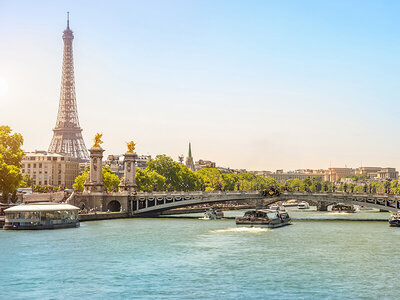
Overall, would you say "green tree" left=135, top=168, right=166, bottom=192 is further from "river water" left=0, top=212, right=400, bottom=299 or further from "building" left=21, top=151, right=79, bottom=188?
"river water" left=0, top=212, right=400, bottom=299

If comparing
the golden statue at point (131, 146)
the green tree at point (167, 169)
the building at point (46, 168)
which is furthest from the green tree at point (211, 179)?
the golden statue at point (131, 146)

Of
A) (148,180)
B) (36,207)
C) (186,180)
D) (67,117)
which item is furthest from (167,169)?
(36,207)

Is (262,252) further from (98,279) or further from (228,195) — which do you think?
(228,195)

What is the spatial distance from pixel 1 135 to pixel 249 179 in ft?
390

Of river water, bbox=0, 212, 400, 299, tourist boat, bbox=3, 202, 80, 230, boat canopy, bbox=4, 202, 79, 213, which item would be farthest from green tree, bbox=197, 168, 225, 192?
river water, bbox=0, 212, 400, 299

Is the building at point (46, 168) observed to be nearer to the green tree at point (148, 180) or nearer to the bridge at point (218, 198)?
the green tree at point (148, 180)

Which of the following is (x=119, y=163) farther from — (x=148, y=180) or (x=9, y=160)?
(x=9, y=160)

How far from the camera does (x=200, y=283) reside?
31.3 meters

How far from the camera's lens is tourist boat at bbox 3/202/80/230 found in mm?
54250

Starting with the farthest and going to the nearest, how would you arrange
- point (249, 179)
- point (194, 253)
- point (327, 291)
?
point (249, 179) → point (194, 253) → point (327, 291)

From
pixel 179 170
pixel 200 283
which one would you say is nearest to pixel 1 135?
pixel 200 283

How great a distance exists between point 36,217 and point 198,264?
22.5 m

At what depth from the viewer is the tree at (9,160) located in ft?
198

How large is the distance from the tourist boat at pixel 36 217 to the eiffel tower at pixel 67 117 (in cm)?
8753
